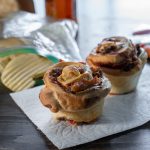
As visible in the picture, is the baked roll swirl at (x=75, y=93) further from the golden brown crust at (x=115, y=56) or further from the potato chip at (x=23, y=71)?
the potato chip at (x=23, y=71)

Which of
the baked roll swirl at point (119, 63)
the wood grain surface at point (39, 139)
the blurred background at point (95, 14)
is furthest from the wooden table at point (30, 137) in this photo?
the blurred background at point (95, 14)

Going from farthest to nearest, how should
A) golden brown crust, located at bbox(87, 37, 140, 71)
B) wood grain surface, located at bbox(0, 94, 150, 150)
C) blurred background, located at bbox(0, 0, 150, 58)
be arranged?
blurred background, located at bbox(0, 0, 150, 58) → golden brown crust, located at bbox(87, 37, 140, 71) → wood grain surface, located at bbox(0, 94, 150, 150)

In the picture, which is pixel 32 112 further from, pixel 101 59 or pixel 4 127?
pixel 101 59

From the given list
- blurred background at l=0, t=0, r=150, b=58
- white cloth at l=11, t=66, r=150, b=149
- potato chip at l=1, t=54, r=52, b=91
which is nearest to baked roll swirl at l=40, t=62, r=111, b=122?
white cloth at l=11, t=66, r=150, b=149

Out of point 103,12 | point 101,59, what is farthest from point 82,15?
point 101,59

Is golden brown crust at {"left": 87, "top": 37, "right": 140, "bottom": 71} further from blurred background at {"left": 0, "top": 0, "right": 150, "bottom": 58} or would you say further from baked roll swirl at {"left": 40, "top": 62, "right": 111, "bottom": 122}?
blurred background at {"left": 0, "top": 0, "right": 150, "bottom": 58}
